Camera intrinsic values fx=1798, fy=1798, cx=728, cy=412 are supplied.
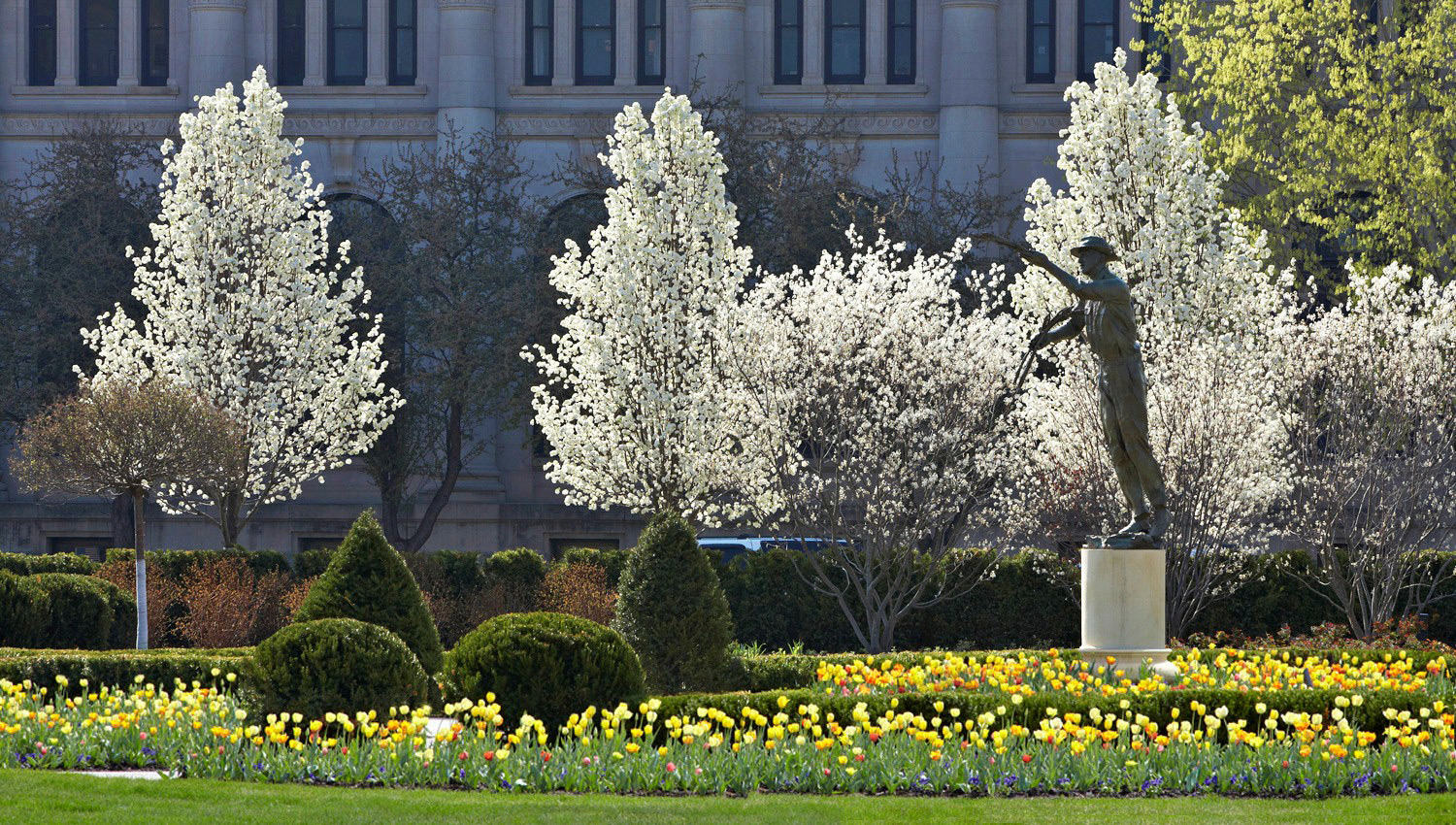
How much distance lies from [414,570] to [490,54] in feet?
60.2

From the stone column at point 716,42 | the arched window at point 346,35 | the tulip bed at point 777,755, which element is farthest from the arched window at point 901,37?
the tulip bed at point 777,755

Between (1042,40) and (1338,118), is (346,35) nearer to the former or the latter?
(1042,40)

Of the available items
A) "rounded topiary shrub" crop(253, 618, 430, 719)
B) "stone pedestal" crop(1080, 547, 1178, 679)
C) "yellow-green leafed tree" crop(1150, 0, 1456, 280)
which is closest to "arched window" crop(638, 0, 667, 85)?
"yellow-green leafed tree" crop(1150, 0, 1456, 280)

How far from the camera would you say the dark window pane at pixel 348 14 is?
42.9 meters

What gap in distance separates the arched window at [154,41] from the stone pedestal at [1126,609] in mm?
32936

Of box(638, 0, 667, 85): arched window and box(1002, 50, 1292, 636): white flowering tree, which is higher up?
box(638, 0, 667, 85): arched window

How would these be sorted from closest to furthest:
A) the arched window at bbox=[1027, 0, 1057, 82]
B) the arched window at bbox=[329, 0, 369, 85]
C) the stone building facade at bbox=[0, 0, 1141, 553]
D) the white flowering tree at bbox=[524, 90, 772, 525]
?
the white flowering tree at bbox=[524, 90, 772, 525] → the stone building facade at bbox=[0, 0, 1141, 553] → the arched window at bbox=[1027, 0, 1057, 82] → the arched window at bbox=[329, 0, 369, 85]

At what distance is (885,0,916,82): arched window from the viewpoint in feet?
138

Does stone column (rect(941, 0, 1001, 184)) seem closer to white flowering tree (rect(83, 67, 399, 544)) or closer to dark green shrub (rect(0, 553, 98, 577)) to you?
white flowering tree (rect(83, 67, 399, 544))

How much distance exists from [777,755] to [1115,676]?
470 cm

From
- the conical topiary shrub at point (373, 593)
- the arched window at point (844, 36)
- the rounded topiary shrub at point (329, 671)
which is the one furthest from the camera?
the arched window at point (844, 36)

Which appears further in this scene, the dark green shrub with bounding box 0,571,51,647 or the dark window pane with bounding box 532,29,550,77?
the dark window pane with bounding box 532,29,550,77

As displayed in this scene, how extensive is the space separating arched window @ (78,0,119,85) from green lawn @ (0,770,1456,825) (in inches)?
1374

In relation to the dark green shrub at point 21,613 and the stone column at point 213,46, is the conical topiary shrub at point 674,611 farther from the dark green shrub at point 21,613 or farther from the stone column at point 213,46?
the stone column at point 213,46
